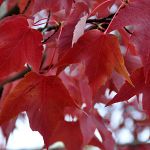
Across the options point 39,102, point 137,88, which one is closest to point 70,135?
point 39,102

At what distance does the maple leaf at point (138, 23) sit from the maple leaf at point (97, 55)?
47 mm

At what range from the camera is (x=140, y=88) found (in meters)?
0.69

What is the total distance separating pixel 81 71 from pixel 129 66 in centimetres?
13

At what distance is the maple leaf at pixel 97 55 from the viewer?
2.17ft

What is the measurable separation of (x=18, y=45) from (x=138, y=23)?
0.82 ft

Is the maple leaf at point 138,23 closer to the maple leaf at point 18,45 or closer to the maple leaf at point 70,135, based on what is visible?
the maple leaf at point 18,45

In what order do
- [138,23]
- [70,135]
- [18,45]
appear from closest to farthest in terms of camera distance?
1. [138,23]
2. [18,45]
3. [70,135]

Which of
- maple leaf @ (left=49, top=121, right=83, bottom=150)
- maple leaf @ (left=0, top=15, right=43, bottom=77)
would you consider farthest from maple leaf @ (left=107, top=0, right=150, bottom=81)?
maple leaf @ (left=49, top=121, right=83, bottom=150)

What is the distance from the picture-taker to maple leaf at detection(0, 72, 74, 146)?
734 mm

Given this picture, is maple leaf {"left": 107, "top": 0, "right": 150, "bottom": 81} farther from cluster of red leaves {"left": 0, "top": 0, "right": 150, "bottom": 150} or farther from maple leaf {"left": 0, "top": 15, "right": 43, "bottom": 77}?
maple leaf {"left": 0, "top": 15, "right": 43, "bottom": 77}

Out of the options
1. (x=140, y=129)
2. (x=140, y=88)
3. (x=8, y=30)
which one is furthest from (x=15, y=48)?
(x=140, y=129)

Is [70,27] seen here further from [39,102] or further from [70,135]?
[70,135]

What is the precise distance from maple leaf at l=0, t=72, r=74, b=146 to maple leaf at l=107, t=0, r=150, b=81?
0.60 feet

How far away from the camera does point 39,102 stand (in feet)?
2.51
